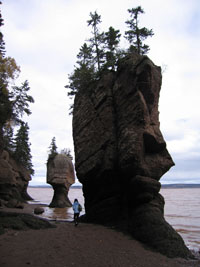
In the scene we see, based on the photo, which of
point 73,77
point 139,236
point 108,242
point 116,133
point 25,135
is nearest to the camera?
point 108,242

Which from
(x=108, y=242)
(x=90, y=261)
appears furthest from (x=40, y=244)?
(x=108, y=242)

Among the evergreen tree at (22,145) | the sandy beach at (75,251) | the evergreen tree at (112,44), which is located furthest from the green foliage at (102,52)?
the evergreen tree at (22,145)

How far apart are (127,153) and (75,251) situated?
7.42 meters

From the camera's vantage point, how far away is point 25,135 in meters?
50.6

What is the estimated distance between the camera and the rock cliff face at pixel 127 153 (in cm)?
1468

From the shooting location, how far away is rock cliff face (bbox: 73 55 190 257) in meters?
14.7

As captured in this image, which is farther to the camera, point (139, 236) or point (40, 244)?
point (139, 236)

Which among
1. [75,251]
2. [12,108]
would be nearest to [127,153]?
[75,251]

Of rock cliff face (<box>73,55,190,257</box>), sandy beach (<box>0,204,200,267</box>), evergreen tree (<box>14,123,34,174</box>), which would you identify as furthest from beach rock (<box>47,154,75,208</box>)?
sandy beach (<box>0,204,200,267</box>)

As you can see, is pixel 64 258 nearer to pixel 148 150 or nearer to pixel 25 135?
pixel 148 150

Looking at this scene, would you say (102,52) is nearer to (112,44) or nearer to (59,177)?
(112,44)

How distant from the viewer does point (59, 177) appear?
4066 centimetres

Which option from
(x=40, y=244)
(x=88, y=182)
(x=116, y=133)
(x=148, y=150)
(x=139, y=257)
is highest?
(x=116, y=133)

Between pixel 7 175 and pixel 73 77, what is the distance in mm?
15390
